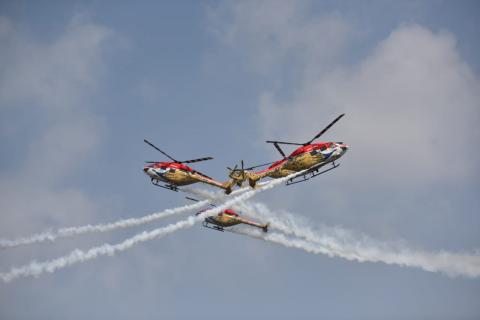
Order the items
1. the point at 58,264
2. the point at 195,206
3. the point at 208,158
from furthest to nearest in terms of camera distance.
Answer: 1. the point at 195,206
2. the point at 208,158
3. the point at 58,264

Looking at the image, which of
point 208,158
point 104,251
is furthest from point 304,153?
point 104,251

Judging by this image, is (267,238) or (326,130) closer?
(326,130)

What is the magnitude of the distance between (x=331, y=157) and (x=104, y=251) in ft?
87.3

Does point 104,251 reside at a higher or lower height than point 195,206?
lower

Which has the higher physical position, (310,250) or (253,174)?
(253,174)

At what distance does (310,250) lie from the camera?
93625mm

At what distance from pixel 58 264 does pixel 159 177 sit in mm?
15498

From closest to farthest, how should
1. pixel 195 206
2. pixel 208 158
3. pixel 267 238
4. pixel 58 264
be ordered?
pixel 58 264 < pixel 208 158 < pixel 195 206 < pixel 267 238

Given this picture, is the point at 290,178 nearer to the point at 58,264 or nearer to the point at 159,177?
the point at 159,177

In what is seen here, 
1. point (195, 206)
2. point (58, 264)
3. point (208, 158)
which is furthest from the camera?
point (195, 206)

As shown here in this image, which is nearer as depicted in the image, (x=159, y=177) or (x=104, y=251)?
(x=104, y=251)

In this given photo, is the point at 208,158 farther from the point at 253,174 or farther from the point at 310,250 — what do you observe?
the point at 310,250

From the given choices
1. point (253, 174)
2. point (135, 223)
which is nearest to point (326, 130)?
point (253, 174)

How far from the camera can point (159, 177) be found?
88.1m
